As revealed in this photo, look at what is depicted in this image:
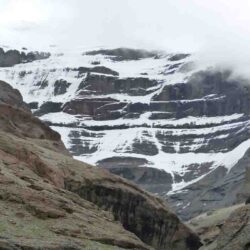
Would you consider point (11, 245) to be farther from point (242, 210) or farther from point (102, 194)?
point (102, 194)

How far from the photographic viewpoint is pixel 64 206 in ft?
106

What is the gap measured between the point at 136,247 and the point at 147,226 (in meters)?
23.5

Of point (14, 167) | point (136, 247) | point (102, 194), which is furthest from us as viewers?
point (102, 194)

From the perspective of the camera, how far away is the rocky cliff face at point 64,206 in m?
27.1

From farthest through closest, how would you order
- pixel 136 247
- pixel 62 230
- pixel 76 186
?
pixel 76 186 → pixel 136 247 → pixel 62 230

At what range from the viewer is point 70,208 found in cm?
3256

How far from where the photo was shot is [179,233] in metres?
58.9

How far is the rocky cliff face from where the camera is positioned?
27.1 metres

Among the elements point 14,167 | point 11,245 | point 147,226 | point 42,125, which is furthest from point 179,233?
point 11,245

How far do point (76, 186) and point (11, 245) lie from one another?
24.9 metres

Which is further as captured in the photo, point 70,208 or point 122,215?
point 122,215

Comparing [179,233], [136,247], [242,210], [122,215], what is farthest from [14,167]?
[179,233]

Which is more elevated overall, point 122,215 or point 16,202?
point 16,202

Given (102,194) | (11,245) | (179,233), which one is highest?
(11,245)
